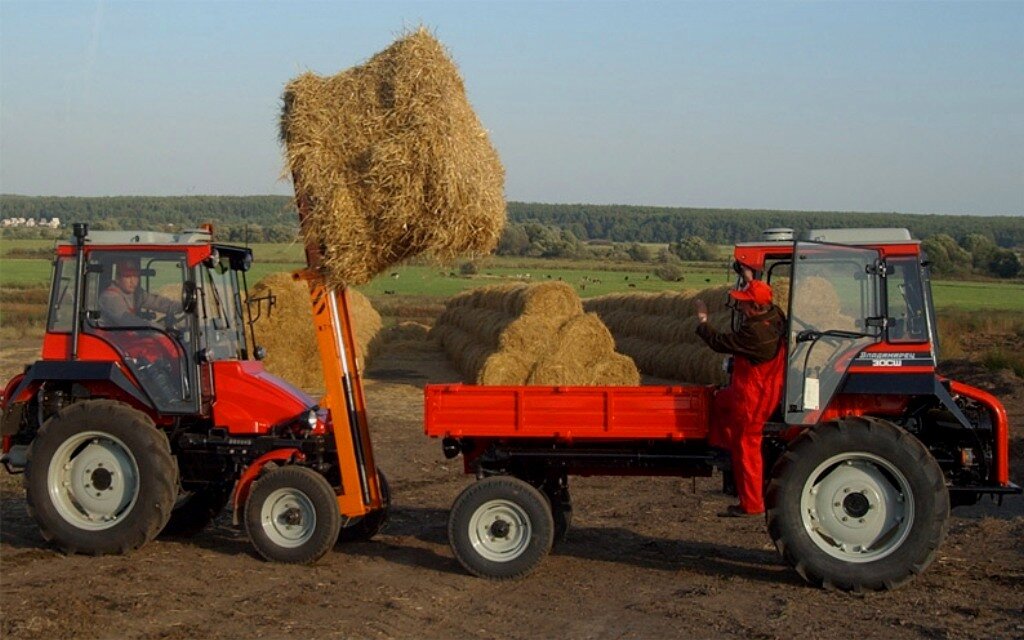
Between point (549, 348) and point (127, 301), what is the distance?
12463 millimetres

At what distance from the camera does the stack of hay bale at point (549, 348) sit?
2036 cm

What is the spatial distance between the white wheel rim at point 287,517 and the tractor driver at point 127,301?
1.59 m

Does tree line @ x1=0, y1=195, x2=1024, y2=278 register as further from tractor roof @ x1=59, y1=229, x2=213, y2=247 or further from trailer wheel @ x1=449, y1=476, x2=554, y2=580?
trailer wheel @ x1=449, y1=476, x2=554, y2=580

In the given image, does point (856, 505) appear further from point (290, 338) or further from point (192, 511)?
point (290, 338)

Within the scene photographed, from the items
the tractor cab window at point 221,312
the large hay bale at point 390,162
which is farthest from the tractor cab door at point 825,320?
the tractor cab window at point 221,312

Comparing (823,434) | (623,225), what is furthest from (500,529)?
(623,225)

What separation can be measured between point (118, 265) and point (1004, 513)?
7723 mm

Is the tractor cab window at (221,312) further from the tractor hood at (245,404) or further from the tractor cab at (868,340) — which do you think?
the tractor cab at (868,340)

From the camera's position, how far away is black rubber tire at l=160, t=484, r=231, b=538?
9.68m

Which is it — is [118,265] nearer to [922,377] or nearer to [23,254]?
[922,377]

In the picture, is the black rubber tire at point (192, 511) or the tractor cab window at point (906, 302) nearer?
the tractor cab window at point (906, 302)

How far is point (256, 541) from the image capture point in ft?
28.3

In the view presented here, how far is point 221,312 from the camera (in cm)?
934

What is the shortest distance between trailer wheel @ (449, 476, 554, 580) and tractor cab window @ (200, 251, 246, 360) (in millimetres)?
2304
